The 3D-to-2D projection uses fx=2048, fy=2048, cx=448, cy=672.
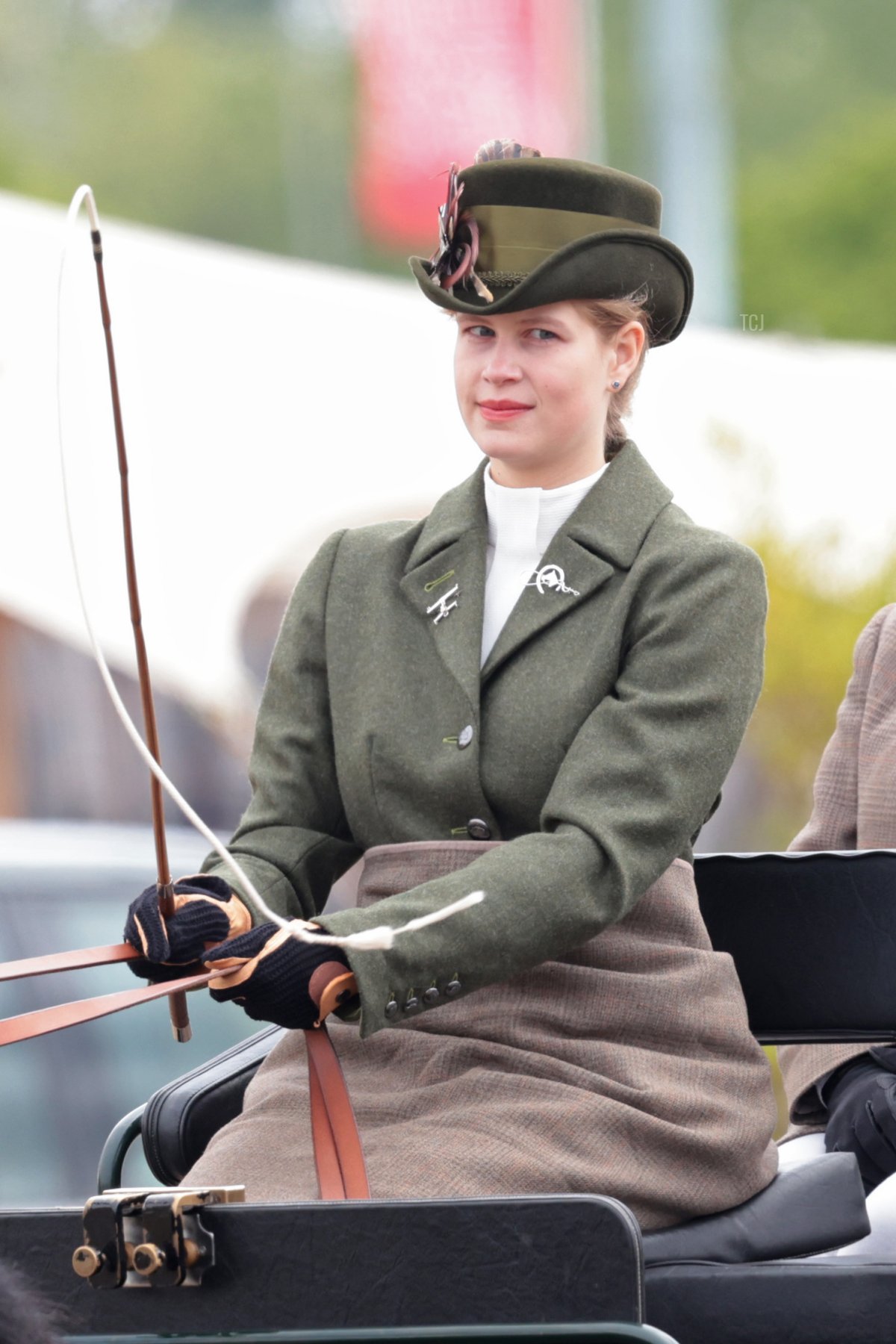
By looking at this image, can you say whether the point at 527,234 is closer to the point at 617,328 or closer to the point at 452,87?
the point at 617,328

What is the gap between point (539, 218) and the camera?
232 centimetres

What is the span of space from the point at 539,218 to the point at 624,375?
219 millimetres

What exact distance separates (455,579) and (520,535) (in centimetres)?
9

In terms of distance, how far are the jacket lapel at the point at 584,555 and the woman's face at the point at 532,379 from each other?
77 mm

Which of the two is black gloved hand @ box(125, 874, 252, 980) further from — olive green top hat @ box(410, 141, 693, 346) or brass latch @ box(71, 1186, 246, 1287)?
olive green top hat @ box(410, 141, 693, 346)

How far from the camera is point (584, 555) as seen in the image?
2344 millimetres

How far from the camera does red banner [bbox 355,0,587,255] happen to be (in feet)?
39.5

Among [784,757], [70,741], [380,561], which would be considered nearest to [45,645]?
[70,741]

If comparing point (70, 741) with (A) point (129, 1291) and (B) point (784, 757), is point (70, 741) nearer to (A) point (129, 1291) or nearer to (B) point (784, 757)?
(B) point (784, 757)

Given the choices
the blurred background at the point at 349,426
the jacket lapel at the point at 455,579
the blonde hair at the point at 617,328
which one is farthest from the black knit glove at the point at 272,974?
the blurred background at the point at 349,426

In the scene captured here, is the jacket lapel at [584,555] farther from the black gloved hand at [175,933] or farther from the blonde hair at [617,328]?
the black gloved hand at [175,933]

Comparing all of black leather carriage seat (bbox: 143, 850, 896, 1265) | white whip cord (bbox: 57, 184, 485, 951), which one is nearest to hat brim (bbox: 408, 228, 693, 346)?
white whip cord (bbox: 57, 184, 485, 951)

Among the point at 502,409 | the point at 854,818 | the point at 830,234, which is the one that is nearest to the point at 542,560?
the point at 502,409

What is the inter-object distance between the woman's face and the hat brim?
29 mm
